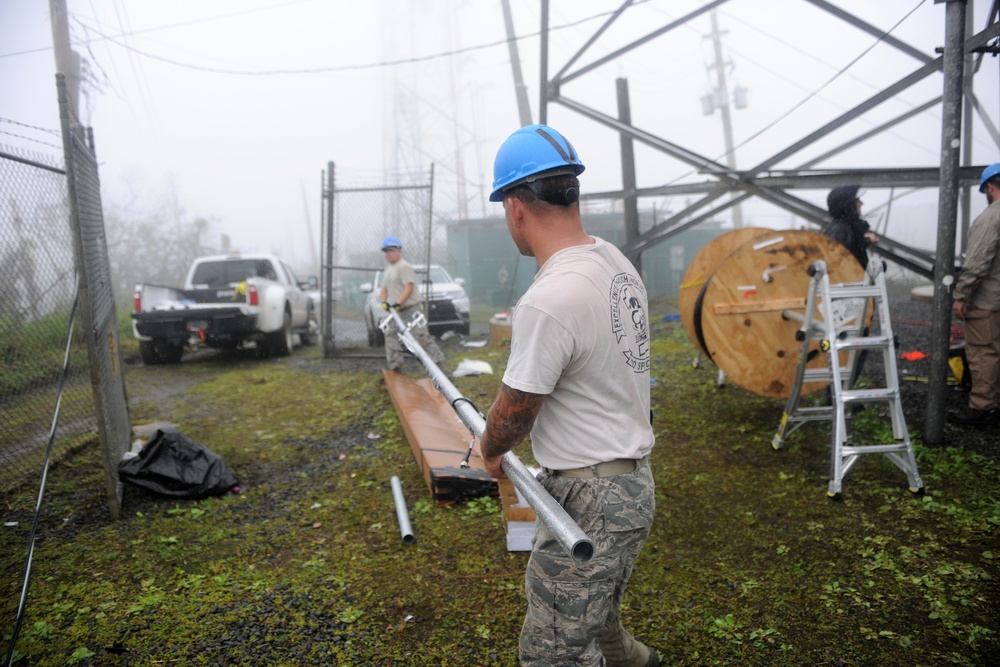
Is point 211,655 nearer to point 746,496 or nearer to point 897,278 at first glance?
point 746,496

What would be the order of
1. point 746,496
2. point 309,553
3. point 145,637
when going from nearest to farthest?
point 145,637
point 309,553
point 746,496

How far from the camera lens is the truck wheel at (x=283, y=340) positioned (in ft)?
37.0

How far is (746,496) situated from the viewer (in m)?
4.23

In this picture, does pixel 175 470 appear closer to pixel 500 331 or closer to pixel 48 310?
pixel 48 310

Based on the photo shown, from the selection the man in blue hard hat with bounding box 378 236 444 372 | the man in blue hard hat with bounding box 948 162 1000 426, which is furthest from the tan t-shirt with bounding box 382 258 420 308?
the man in blue hard hat with bounding box 948 162 1000 426

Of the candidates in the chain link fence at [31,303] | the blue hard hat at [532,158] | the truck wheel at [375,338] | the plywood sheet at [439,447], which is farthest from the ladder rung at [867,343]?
the truck wheel at [375,338]

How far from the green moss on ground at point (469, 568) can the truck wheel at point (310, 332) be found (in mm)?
8228

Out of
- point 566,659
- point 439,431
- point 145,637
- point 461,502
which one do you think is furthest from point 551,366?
point 439,431

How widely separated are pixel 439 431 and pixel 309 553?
6.19 ft

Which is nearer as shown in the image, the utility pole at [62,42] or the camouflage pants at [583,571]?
the camouflage pants at [583,571]

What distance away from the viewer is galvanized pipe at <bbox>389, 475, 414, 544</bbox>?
12.6 feet

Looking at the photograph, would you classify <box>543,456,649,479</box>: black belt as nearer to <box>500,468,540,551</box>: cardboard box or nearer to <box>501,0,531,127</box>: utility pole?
<box>500,468,540,551</box>: cardboard box

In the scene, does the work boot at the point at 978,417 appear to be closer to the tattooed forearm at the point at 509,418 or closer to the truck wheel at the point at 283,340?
the tattooed forearm at the point at 509,418

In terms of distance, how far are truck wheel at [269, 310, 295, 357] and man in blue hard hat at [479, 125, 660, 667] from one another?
1021 centimetres
